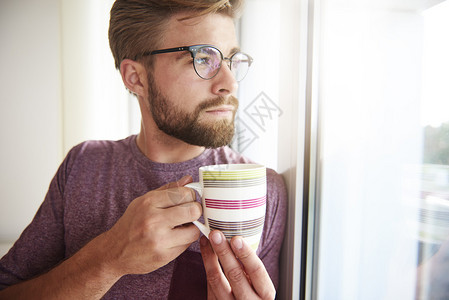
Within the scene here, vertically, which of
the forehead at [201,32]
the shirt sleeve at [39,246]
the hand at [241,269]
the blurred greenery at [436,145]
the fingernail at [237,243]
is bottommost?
the shirt sleeve at [39,246]

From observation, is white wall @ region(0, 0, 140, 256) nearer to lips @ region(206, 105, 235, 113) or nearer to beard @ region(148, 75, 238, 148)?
beard @ region(148, 75, 238, 148)

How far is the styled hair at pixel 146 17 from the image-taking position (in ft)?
2.41

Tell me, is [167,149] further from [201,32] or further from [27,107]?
[27,107]

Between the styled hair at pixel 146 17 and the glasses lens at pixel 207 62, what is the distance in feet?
0.40

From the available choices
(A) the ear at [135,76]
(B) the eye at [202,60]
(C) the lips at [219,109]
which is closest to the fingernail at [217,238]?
(C) the lips at [219,109]

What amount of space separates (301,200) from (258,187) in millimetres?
227

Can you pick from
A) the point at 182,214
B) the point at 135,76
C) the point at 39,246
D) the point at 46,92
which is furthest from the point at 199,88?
the point at 46,92

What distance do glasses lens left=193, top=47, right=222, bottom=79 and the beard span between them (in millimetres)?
81

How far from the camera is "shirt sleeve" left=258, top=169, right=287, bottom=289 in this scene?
0.69 metres

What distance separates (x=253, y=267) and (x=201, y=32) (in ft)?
2.12

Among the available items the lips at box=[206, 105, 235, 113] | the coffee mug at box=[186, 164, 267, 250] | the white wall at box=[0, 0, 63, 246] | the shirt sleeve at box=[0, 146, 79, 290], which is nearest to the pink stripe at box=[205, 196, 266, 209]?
the coffee mug at box=[186, 164, 267, 250]

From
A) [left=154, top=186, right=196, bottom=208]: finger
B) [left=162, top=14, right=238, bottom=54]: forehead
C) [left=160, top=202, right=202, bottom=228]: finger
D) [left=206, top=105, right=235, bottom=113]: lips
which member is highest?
[left=162, top=14, right=238, bottom=54]: forehead

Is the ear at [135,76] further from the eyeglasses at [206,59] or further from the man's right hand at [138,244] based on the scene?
the man's right hand at [138,244]

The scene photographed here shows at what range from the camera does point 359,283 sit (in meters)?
0.52
